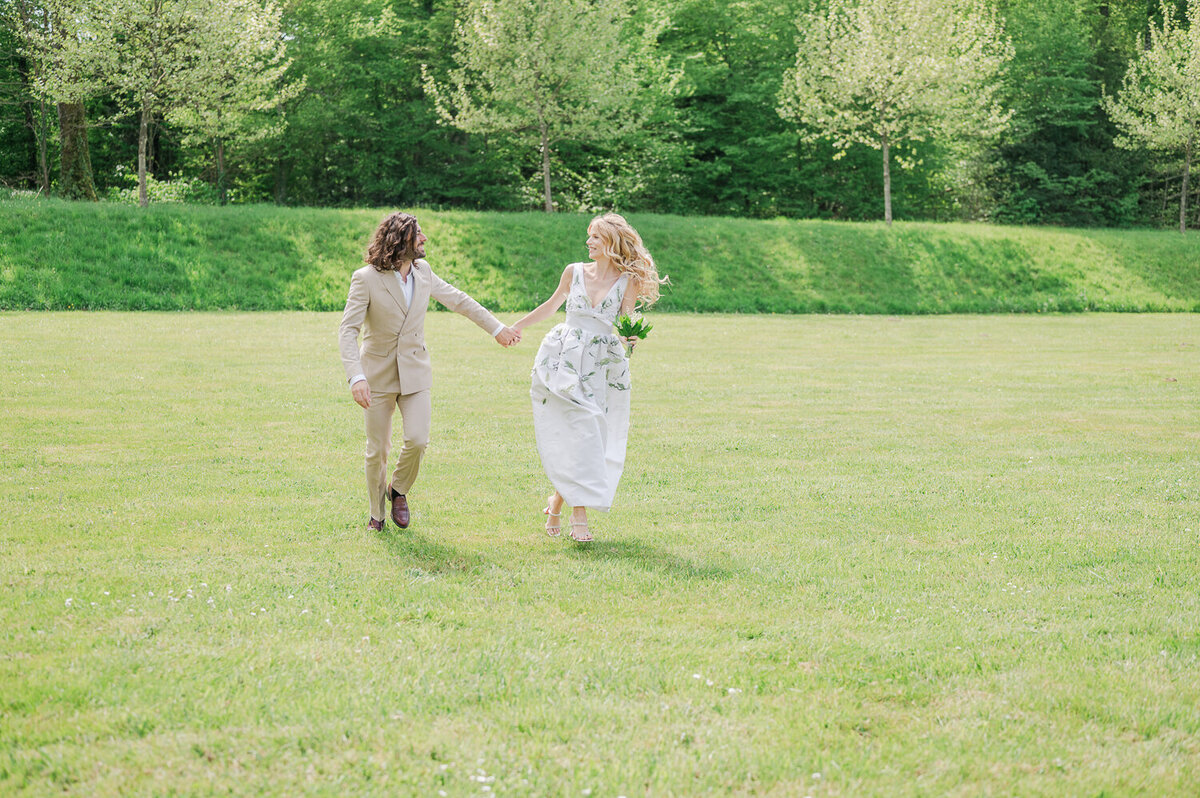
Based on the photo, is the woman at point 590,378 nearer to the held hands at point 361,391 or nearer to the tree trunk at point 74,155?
the held hands at point 361,391

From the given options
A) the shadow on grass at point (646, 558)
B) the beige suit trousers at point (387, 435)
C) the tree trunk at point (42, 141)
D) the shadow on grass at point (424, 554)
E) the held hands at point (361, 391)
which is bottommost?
the shadow on grass at point (646, 558)

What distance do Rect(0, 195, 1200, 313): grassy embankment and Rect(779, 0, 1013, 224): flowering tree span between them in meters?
3.99

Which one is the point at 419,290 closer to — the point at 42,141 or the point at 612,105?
the point at 612,105

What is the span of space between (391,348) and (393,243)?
72 cm

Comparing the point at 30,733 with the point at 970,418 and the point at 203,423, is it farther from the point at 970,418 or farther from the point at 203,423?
the point at 970,418

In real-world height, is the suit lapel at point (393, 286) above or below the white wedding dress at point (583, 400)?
above

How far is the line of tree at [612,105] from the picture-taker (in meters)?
32.2

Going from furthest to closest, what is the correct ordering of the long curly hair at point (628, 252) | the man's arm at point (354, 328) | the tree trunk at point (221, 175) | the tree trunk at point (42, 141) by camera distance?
the tree trunk at point (221, 175)
the tree trunk at point (42, 141)
the long curly hair at point (628, 252)
the man's arm at point (354, 328)

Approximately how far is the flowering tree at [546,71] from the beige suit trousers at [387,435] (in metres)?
28.3

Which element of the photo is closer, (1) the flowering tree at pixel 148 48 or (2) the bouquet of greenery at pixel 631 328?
(2) the bouquet of greenery at pixel 631 328

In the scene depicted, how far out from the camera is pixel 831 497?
8719 mm

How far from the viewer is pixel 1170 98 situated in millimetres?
42469

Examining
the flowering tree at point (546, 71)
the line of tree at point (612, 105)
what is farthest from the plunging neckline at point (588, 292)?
the flowering tree at point (546, 71)

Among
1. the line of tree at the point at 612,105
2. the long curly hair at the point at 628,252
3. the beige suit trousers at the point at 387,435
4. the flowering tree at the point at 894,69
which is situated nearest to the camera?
the beige suit trousers at the point at 387,435
